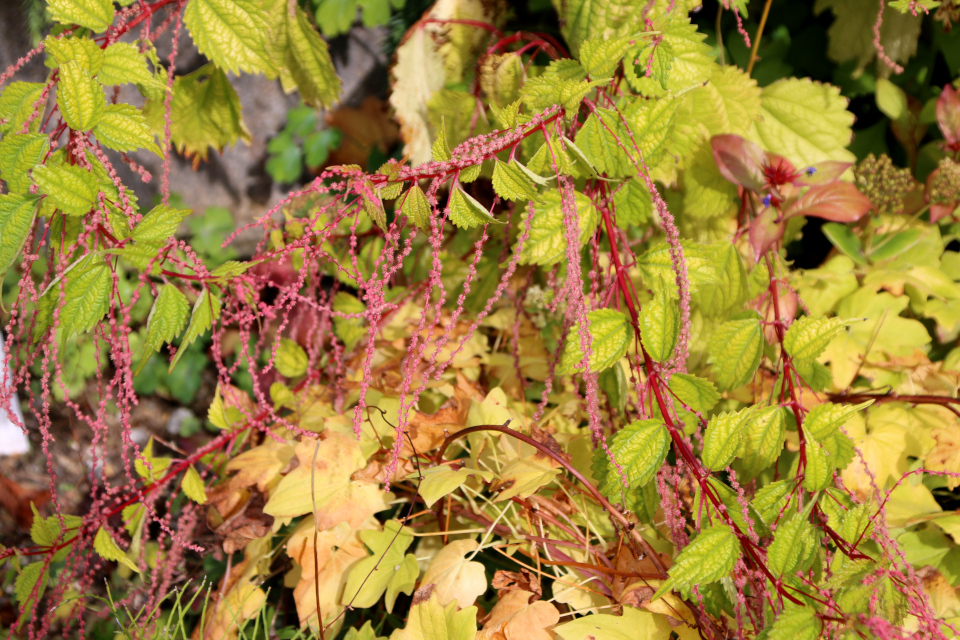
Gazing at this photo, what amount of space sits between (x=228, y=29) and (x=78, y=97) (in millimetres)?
293

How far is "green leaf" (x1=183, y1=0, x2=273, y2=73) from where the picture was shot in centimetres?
90

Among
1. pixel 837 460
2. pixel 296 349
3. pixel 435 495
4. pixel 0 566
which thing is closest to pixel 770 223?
pixel 837 460

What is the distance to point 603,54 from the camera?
0.71 m

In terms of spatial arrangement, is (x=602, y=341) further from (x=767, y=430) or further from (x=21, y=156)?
(x=21, y=156)

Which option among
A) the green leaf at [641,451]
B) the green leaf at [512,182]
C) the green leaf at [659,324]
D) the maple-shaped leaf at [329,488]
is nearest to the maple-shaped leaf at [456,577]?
the maple-shaped leaf at [329,488]

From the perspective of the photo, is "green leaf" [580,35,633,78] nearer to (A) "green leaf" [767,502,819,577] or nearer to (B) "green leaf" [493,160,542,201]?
(B) "green leaf" [493,160,542,201]

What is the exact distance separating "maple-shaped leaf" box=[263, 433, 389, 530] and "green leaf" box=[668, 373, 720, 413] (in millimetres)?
435

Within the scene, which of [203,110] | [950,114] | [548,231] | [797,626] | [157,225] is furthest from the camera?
[203,110]

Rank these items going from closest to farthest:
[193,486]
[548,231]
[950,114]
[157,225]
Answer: [157,225]
[548,231]
[193,486]
[950,114]

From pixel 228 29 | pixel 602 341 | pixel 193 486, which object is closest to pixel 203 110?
pixel 228 29

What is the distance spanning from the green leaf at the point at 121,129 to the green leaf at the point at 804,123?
1.01 metres

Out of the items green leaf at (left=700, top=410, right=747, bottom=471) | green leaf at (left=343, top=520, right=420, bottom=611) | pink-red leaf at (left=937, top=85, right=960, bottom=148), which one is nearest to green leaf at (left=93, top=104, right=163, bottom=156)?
green leaf at (left=343, top=520, right=420, bottom=611)

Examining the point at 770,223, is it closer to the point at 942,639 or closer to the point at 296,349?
the point at 942,639

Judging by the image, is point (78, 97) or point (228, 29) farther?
point (228, 29)
